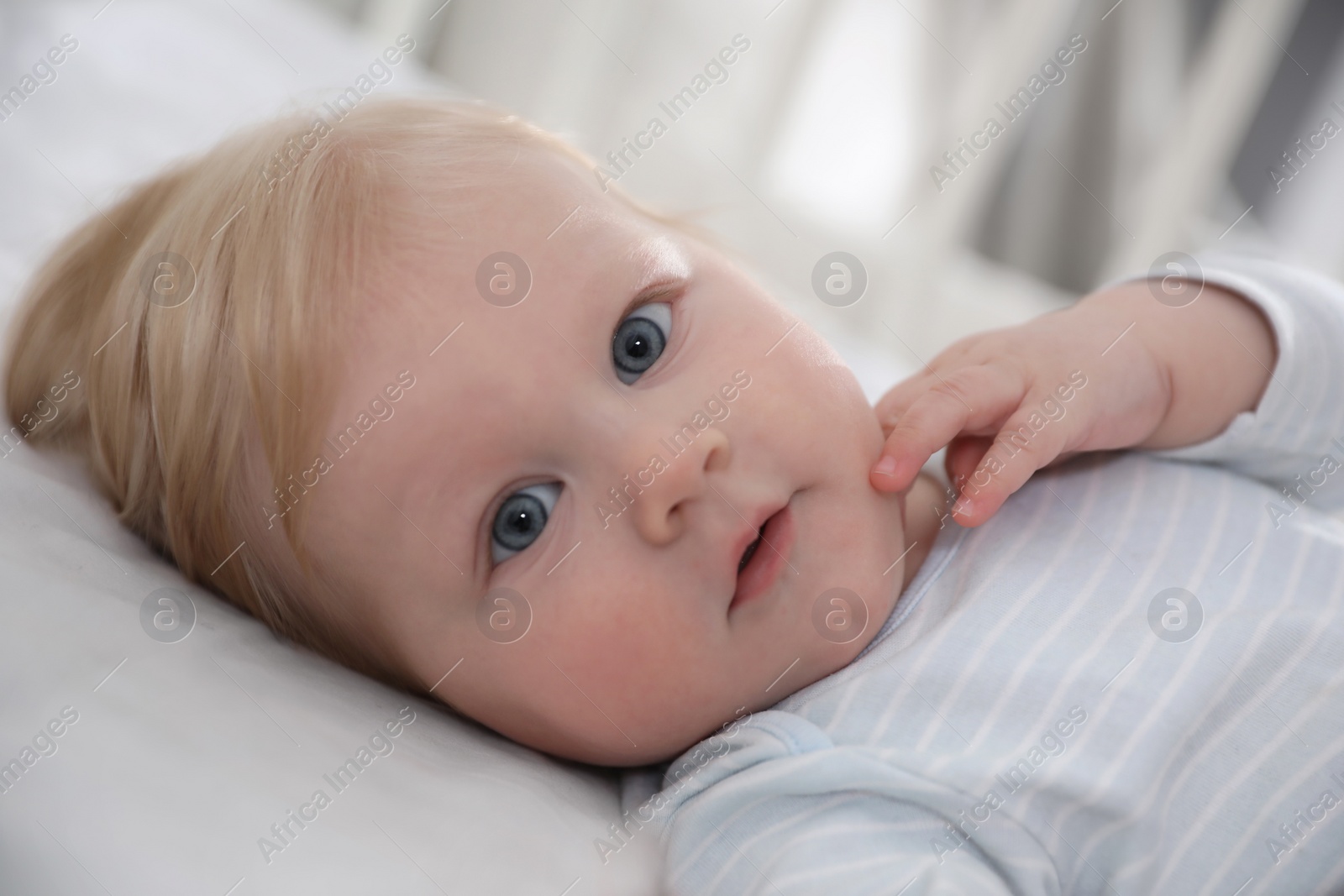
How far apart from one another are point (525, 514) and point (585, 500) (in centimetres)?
6

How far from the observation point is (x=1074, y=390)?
37.1 inches

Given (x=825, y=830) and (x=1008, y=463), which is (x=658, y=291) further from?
(x=825, y=830)

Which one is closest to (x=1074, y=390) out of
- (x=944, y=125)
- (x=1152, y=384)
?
(x=1152, y=384)

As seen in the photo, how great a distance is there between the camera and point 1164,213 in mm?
2105

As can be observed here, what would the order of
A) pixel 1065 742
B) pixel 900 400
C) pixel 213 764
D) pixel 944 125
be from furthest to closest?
pixel 944 125
pixel 900 400
pixel 1065 742
pixel 213 764

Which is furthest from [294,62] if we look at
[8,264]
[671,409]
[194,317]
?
[671,409]

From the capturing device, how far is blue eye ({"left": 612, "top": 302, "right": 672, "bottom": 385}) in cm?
86

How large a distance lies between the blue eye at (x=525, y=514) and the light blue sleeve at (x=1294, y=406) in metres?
0.63

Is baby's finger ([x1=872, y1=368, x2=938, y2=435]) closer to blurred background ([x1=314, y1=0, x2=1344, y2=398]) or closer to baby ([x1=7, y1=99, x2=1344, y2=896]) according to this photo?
baby ([x1=7, y1=99, x2=1344, y2=896])

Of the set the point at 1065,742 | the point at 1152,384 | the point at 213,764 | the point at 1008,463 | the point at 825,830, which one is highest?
the point at 1152,384

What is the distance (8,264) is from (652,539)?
0.88m

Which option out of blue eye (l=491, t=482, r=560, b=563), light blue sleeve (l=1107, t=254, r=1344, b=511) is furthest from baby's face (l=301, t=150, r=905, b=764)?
light blue sleeve (l=1107, t=254, r=1344, b=511)

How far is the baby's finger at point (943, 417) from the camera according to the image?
0.86 meters

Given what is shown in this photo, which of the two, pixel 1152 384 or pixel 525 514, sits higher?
pixel 1152 384
